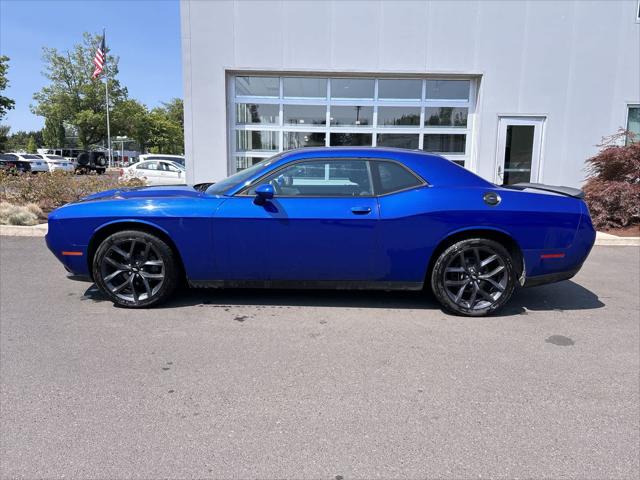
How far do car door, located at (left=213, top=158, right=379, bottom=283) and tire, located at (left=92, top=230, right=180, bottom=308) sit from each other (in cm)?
51

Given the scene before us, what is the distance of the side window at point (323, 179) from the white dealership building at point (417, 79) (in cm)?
671

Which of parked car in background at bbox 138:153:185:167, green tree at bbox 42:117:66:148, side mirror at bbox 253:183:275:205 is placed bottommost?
side mirror at bbox 253:183:275:205

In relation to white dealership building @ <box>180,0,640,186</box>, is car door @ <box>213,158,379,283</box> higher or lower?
lower

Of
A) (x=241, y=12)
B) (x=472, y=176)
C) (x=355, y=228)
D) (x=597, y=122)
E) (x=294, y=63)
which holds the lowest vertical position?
(x=355, y=228)

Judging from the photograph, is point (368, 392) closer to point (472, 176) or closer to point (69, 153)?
point (472, 176)

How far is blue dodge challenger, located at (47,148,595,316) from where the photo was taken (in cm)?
423

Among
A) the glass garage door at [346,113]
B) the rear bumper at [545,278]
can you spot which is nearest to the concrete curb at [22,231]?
the glass garage door at [346,113]

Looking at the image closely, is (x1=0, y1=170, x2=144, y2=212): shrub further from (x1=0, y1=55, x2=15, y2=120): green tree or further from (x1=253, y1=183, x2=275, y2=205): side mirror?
(x1=0, y1=55, x2=15, y2=120): green tree

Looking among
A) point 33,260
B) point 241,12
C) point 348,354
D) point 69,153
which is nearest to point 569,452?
point 348,354

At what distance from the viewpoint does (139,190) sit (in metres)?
4.91

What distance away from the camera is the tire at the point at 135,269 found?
430cm

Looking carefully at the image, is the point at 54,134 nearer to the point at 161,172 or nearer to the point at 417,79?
the point at 161,172

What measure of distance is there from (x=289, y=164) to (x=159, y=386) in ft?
7.58

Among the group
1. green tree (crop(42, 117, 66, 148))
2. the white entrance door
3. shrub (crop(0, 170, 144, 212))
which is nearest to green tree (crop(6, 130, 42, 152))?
green tree (crop(42, 117, 66, 148))
